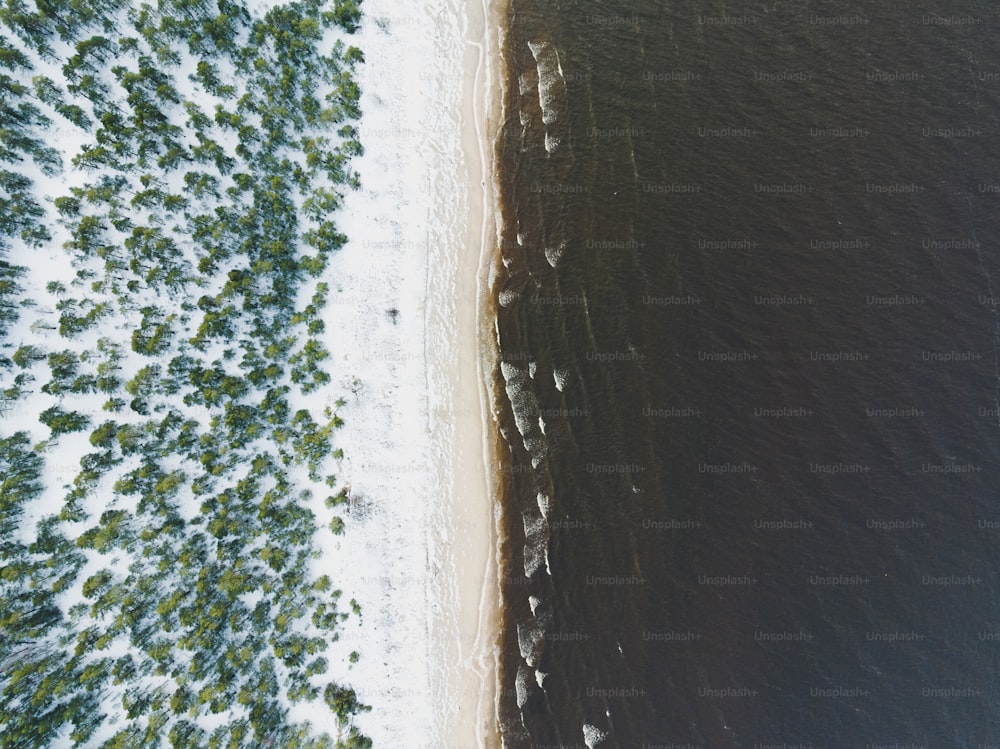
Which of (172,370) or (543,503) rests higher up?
(172,370)

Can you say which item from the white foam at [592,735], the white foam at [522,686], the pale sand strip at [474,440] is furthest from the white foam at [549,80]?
the white foam at [592,735]

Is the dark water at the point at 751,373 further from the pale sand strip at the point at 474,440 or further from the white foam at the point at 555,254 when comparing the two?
the pale sand strip at the point at 474,440

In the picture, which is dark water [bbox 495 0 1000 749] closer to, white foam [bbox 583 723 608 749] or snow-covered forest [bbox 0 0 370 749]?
white foam [bbox 583 723 608 749]

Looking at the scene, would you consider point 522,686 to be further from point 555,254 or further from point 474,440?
point 555,254

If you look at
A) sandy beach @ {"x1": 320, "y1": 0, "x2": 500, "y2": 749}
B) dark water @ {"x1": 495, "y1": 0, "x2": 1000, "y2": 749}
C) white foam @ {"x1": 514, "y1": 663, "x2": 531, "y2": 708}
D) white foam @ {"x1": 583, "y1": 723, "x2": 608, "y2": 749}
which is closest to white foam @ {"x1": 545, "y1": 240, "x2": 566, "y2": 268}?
dark water @ {"x1": 495, "y1": 0, "x2": 1000, "y2": 749}

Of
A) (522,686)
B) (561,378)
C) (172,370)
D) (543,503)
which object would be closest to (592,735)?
(522,686)
